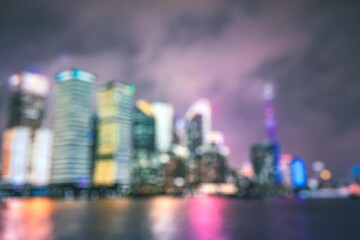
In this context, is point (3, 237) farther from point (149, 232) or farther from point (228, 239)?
point (228, 239)

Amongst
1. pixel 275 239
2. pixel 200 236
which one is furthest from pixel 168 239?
pixel 275 239

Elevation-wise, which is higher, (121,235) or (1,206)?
(1,206)

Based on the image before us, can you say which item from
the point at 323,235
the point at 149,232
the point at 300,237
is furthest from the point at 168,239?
the point at 323,235

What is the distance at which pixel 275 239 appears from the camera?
2266 inches

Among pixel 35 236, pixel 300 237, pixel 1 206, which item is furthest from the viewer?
pixel 300 237

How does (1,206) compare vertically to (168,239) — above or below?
above

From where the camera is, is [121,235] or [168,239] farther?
[121,235]

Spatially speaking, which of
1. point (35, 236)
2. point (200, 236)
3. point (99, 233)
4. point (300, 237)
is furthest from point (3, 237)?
point (300, 237)

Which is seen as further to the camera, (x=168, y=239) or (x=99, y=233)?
(x=99, y=233)

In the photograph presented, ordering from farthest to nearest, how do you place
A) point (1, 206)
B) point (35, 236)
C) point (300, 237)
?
point (300, 237), point (35, 236), point (1, 206)

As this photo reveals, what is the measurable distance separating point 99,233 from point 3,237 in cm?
1446

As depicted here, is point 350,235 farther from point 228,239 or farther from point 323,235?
point 228,239

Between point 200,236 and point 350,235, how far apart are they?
25475mm

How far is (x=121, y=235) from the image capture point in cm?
6019
